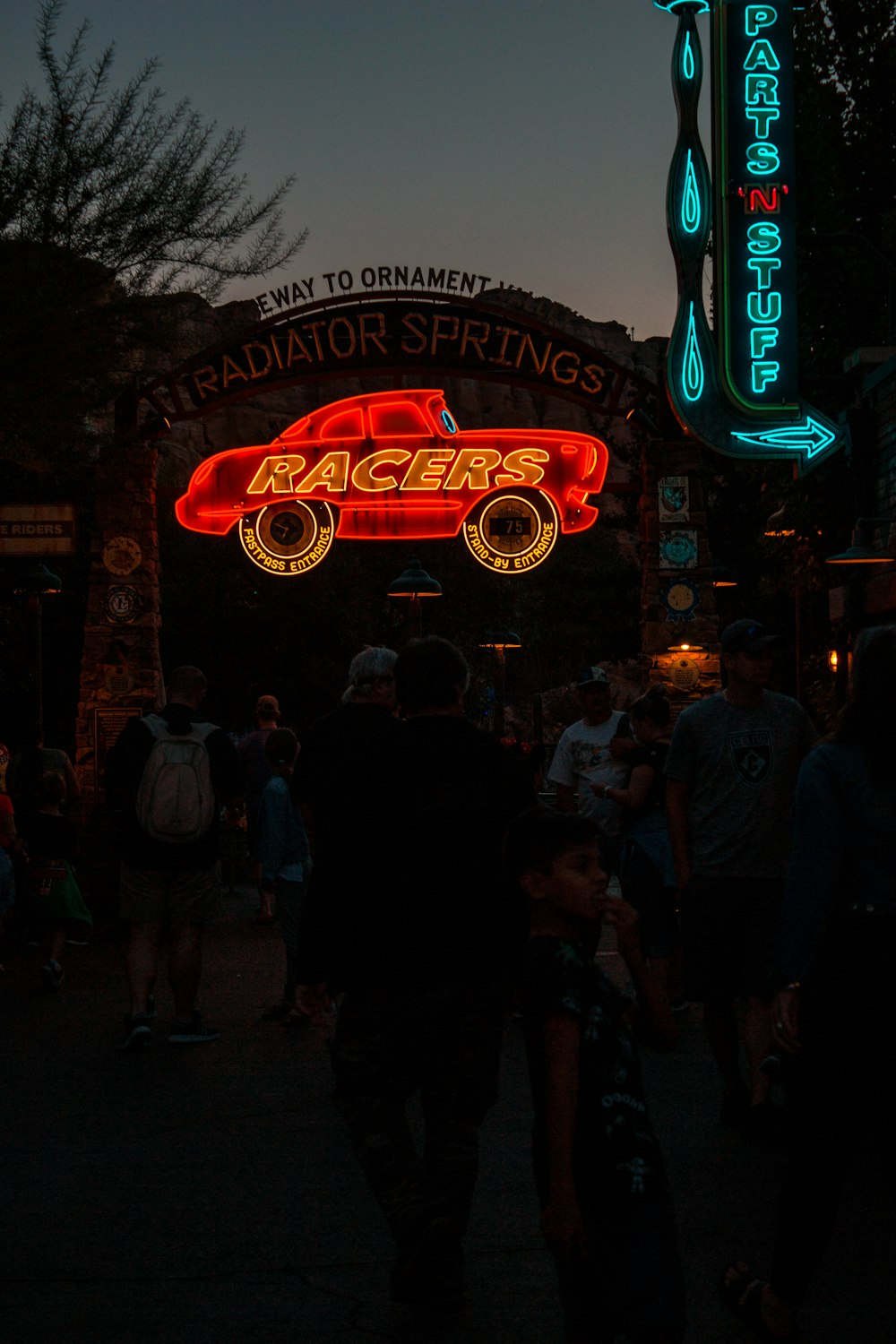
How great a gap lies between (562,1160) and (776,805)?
330 cm

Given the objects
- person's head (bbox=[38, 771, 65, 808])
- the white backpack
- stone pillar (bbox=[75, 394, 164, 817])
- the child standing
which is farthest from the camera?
stone pillar (bbox=[75, 394, 164, 817])

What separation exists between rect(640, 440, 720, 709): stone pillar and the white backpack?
9.56m

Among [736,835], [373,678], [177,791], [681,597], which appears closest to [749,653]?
[736,835]

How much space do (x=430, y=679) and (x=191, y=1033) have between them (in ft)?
14.9

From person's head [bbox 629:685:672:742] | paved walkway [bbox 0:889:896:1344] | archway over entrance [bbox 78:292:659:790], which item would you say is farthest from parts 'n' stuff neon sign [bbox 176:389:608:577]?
paved walkway [bbox 0:889:896:1344]

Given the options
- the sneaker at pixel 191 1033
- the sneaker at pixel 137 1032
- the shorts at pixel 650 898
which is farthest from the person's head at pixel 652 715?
the sneaker at pixel 137 1032

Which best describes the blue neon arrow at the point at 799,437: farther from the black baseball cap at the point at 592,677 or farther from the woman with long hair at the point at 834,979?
the woman with long hair at the point at 834,979

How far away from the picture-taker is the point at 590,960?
3490 millimetres

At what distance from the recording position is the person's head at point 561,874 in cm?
349

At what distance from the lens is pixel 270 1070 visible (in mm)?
7715

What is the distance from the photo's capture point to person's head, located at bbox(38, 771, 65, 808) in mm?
11594

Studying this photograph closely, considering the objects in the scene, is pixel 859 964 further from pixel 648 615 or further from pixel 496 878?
pixel 648 615

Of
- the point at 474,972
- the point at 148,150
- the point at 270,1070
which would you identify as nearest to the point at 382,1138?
the point at 474,972

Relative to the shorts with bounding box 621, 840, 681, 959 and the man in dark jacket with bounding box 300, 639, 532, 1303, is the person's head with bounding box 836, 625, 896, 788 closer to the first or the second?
the man in dark jacket with bounding box 300, 639, 532, 1303
